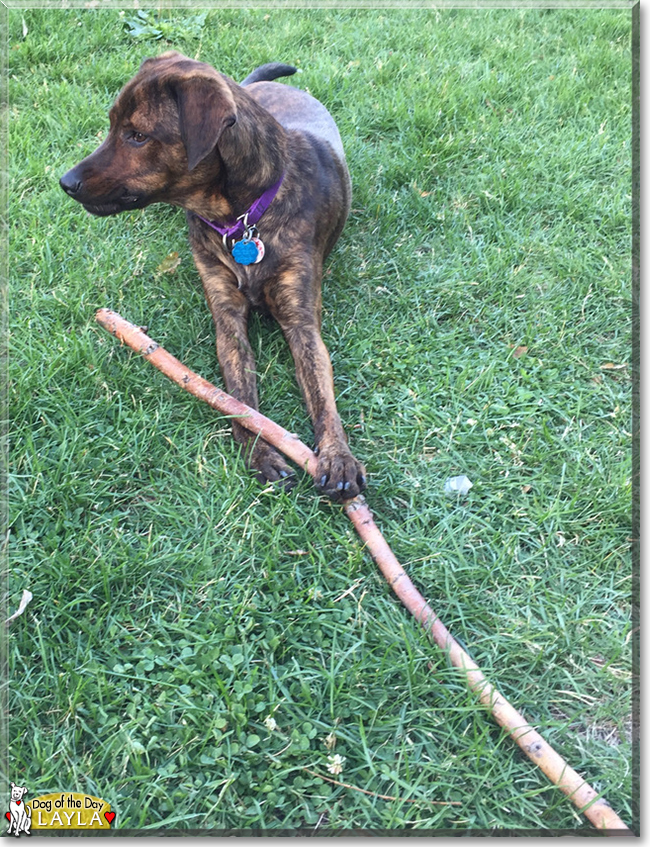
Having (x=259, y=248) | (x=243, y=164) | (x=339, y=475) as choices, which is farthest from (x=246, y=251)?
(x=339, y=475)

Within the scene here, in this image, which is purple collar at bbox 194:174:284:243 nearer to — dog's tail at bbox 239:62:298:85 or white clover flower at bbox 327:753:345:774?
dog's tail at bbox 239:62:298:85

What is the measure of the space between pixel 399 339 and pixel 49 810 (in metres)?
2.49

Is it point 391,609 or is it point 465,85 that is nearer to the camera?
point 391,609

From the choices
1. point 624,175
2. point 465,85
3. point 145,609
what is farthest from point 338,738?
point 465,85

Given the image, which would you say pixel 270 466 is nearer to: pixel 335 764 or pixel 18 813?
pixel 335 764

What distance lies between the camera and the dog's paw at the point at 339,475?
2.63 metres

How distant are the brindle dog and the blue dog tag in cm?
4

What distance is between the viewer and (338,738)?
204cm

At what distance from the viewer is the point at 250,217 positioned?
10.3 ft

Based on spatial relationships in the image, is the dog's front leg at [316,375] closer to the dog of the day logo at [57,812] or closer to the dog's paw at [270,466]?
the dog's paw at [270,466]

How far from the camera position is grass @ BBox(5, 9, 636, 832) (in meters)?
2.00

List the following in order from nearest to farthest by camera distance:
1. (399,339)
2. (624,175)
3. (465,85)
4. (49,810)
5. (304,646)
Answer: (49,810), (304,646), (399,339), (624,175), (465,85)

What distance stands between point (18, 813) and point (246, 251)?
2.38 meters

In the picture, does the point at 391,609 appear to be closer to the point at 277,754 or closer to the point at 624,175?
the point at 277,754
